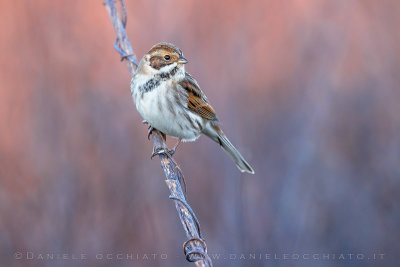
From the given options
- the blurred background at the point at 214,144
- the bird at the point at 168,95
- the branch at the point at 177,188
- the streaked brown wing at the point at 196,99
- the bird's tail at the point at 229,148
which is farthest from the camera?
the blurred background at the point at 214,144

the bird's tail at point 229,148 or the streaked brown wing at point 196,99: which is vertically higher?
the streaked brown wing at point 196,99

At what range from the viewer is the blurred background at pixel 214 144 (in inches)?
169

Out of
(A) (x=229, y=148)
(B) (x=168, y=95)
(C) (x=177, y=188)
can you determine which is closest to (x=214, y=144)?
(A) (x=229, y=148)

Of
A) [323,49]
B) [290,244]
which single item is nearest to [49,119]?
[290,244]

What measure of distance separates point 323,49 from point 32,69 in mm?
2568

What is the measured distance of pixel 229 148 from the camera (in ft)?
13.3

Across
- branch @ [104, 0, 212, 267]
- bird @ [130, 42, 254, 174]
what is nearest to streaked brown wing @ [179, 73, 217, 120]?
bird @ [130, 42, 254, 174]

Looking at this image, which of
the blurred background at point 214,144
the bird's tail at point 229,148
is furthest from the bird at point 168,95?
the blurred background at point 214,144

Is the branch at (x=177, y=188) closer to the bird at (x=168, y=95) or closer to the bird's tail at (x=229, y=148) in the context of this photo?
the bird at (x=168, y=95)

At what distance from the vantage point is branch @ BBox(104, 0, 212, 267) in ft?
7.10

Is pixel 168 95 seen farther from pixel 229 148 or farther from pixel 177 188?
pixel 177 188

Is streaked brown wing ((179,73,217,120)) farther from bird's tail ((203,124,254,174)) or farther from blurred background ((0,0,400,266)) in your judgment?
blurred background ((0,0,400,266))

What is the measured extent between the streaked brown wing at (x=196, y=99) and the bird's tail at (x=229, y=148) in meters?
Answer: 0.09

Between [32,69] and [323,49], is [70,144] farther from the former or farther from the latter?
[323,49]
